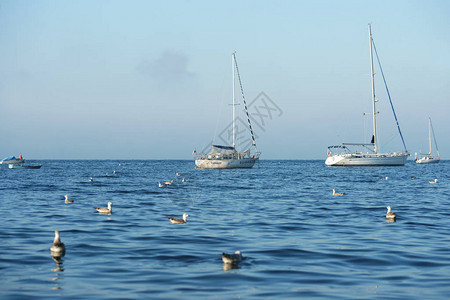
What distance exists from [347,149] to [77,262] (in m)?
113

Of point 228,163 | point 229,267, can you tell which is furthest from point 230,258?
point 228,163

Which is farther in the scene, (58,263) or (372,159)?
(372,159)

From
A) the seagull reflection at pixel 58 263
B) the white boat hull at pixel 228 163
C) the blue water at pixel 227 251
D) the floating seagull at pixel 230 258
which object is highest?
the white boat hull at pixel 228 163

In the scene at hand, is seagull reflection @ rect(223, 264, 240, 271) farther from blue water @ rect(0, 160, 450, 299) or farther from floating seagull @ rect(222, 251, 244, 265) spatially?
blue water @ rect(0, 160, 450, 299)

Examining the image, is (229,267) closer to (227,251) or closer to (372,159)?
(227,251)

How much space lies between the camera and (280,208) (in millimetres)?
36812

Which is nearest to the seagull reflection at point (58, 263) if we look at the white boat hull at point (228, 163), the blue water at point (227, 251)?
the blue water at point (227, 251)

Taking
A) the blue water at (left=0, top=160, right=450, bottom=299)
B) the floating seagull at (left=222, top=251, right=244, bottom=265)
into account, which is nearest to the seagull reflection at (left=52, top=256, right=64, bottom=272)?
the blue water at (left=0, top=160, right=450, bottom=299)

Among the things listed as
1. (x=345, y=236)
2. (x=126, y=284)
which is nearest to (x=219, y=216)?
(x=345, y=236)

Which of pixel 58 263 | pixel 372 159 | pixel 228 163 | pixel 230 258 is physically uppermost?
pixel 372 159

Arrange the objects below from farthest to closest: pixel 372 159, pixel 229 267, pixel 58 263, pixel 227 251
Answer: pixel 372 159
pixel 227 251
pixel 58 263
pixel 229 267

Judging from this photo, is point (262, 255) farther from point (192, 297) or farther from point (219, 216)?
point (219, 216)

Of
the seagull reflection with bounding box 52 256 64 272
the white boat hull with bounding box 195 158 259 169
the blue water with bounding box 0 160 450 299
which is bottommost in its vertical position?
the blue water with bounding box 0 160 450 299

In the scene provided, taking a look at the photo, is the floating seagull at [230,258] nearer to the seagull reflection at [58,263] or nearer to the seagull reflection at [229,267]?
the seagull reflection at [229,267]
